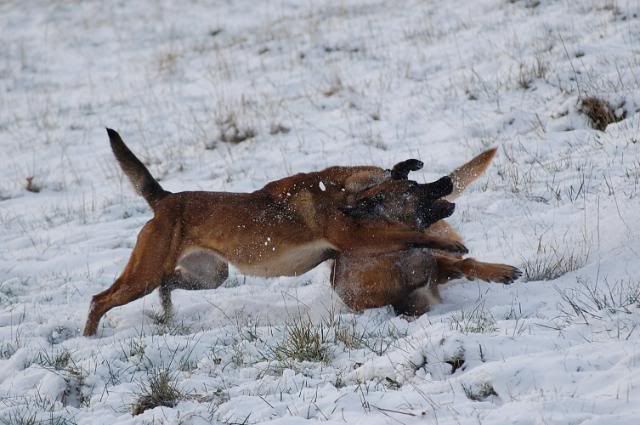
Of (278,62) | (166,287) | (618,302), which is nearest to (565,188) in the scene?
(618,302)

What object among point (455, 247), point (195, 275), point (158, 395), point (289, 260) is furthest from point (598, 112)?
Answer: point (158, 395)

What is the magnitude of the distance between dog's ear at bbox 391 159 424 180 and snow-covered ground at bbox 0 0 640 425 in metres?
0.90

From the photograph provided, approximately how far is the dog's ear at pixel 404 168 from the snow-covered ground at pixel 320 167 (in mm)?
896

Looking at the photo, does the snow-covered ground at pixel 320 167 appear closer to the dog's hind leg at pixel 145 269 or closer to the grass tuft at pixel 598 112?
the grass tuft at pixel 598 112

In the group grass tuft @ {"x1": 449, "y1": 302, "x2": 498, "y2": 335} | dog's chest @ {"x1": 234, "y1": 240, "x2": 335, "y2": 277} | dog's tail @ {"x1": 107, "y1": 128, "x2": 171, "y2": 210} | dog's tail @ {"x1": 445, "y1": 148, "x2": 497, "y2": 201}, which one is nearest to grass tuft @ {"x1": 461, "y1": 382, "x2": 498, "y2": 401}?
grass tuft @ {"x1": 449, "y1": 302, "x2": 498, "y2": 335}

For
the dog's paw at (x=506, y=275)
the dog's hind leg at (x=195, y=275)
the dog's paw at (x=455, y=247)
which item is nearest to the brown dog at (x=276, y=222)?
the dog's hind leg at (x=195, y=275)

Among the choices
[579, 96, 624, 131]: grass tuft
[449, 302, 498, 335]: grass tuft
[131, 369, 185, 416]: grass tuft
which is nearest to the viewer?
[131, 369, 185, 416]: grass tuft

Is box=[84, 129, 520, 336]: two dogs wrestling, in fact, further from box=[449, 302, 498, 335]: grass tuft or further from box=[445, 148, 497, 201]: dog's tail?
box=[449, 302, 498, 335]: grass tuft

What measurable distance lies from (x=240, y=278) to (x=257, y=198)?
3.55 feet

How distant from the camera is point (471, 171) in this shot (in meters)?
5.55

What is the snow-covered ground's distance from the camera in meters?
3.52

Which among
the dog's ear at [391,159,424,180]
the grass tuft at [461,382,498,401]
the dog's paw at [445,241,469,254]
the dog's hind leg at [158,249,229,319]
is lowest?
the dog's hind leg at [158,249,229,319]

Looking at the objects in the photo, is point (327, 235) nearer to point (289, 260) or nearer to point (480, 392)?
point (289, 260)

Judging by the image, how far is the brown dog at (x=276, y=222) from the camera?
5.24m
